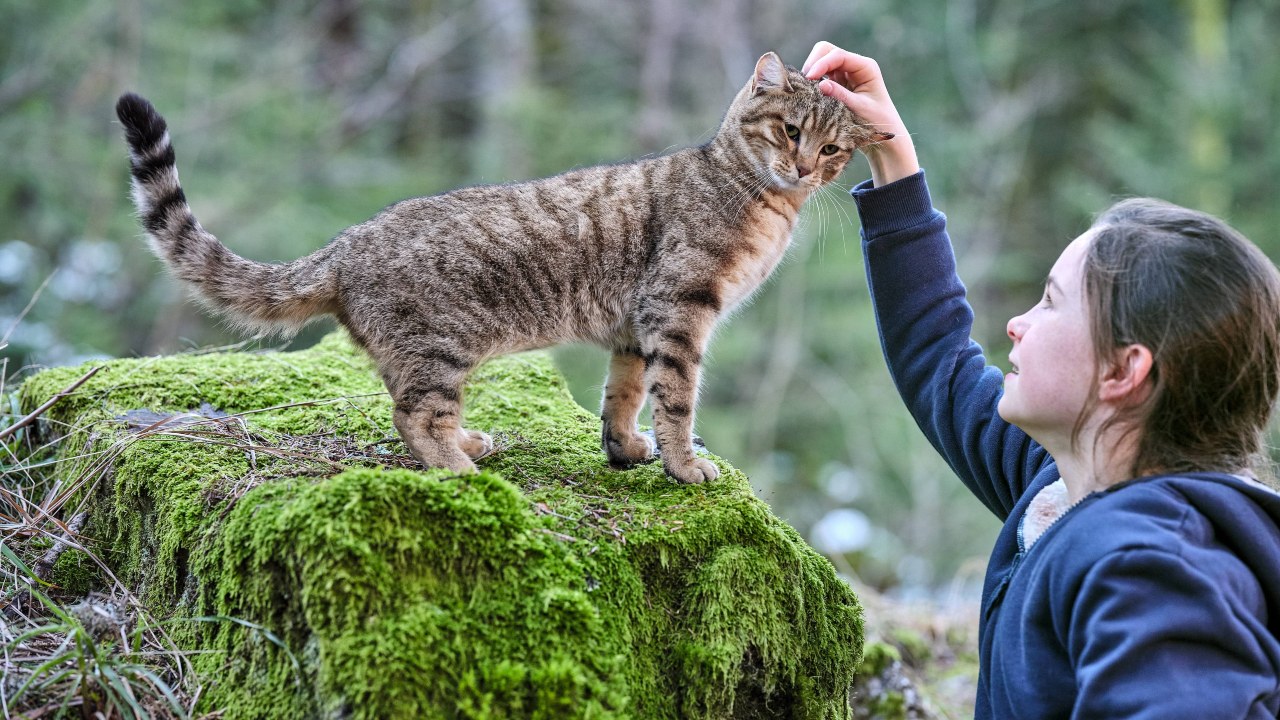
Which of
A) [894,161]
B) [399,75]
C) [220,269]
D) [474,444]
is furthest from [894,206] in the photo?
[399,75]

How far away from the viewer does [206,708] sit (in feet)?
6.99

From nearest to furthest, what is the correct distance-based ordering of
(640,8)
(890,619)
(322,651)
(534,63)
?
(322,651)
(890,619)
(640,8)
(534,63)

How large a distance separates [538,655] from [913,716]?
2.30 meters

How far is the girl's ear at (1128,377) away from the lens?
6.35ft

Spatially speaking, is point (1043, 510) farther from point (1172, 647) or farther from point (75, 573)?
point (75, 573)

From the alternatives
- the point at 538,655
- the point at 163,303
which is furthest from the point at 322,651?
the point at 163,303

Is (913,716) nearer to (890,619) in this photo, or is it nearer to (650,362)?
(890,619)

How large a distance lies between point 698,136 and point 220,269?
23.1ft

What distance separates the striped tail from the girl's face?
200 cm

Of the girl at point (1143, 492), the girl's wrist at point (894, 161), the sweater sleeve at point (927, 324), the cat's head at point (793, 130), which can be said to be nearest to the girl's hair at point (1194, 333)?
the girl at point (1143, 492)

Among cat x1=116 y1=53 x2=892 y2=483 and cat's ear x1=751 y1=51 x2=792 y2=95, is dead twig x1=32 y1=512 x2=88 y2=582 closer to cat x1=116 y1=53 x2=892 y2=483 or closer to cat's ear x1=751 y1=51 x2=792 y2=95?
cat x1=116 y1=53 x2=892 y2=483

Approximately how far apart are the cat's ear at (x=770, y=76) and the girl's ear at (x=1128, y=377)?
1.86m

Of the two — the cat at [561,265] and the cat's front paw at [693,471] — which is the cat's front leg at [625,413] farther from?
the cat's front paw at [693,471]

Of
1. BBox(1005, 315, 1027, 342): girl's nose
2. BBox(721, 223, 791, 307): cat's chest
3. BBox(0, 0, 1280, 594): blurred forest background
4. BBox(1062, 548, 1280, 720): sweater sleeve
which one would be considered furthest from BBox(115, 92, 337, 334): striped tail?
BBox(0, 0, 1280, 594): blurred forest background
